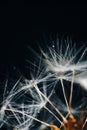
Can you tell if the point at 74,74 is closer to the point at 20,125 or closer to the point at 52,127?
the point at 20,125

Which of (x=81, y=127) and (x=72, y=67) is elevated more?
(x=72, y=67)

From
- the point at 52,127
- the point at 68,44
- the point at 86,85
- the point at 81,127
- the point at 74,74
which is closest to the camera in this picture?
the point at 81,127

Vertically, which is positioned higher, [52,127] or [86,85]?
[86,85]

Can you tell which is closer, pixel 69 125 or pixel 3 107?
pixel 69 125

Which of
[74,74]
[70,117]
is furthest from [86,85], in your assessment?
[70,117]

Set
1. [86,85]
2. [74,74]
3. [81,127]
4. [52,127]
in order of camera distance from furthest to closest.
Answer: [74,74], [86,85], [52,127], [81,127]

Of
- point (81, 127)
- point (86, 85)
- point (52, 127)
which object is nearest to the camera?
point (81, 127)

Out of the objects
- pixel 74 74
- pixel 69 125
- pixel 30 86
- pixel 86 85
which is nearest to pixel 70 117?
pixel 69 125

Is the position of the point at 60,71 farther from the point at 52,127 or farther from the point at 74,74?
the point at 52,127

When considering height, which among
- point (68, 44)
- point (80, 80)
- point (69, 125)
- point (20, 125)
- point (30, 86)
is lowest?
point (20, 125)
